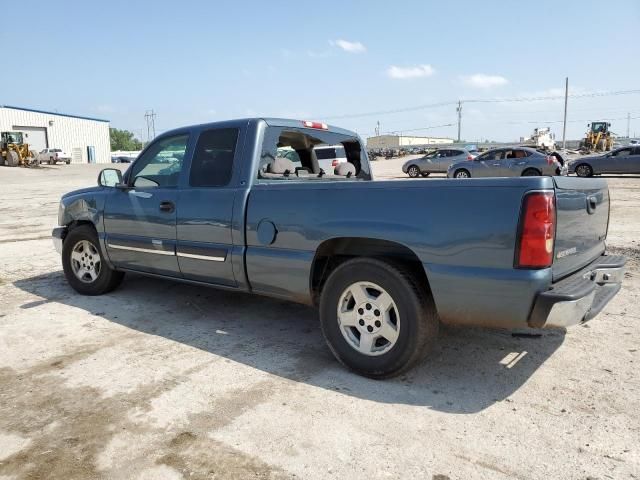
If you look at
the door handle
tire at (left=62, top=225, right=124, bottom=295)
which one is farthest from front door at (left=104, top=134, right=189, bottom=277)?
tire at (left=62, top=225, right=124, bottom=295)

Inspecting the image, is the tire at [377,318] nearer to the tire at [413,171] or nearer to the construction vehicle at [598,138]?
the tire at [413,171]

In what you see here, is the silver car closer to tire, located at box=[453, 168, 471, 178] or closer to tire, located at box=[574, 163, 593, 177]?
tire, located at box=[453, 168, 471, 178]

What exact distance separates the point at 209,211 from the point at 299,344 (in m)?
1.35

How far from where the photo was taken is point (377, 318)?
348 centimetres

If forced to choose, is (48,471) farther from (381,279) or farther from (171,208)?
(171,208)

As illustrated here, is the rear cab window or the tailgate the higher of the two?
the rear cab window

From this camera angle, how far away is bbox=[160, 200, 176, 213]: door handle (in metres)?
4.59

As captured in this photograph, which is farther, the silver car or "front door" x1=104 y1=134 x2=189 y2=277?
the silver car

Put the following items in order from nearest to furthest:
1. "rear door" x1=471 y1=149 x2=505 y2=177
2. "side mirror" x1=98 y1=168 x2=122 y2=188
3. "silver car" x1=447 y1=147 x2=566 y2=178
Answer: "side mirror" x1=98 y1=168 x2=122 y2=188, "silver car" x1=447 y1=147 x2=566 y2=178, "rear door" x1=471 y1=149 x2=505 y2=177

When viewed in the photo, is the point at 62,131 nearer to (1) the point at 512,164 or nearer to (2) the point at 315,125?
(1) the point at 512,164

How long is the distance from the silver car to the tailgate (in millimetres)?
18006

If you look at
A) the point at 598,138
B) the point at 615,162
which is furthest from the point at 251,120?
the point at 598,138

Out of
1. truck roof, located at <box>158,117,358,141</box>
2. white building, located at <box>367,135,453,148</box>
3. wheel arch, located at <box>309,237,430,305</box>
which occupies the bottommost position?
wheel arch, located at <box>309,237,430,305</box>

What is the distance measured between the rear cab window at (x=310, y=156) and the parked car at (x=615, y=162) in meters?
21.2
